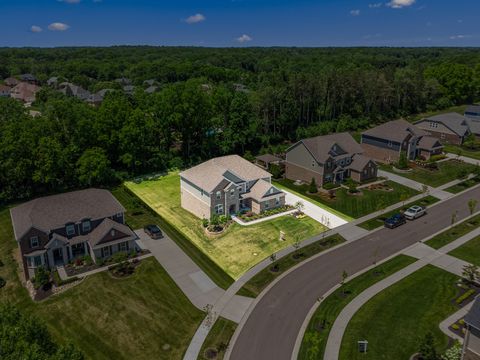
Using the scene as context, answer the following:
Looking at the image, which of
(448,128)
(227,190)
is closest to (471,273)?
(227,190)

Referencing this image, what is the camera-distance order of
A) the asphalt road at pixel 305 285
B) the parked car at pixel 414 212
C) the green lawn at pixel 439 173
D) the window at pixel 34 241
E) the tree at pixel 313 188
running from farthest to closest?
1. the green lawn at pixel 439 173
2. the tree at pixel 313 188
3. the parked car at pixel 414 212
4. the window at pixel 34 241
5. the asphalt road at pixel 305 285

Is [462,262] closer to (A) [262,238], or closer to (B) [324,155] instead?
(A) [262,238]

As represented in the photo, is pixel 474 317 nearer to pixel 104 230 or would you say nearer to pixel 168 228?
pixel 168 228

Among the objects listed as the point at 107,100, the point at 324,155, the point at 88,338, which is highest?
the point at 107,100

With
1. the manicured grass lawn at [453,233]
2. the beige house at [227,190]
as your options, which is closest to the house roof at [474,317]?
the manicured grass lawn at [453,233]

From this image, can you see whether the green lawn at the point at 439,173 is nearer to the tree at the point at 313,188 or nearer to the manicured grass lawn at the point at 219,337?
the tree at the point at 313,188

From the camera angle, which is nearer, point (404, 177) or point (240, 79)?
point (404, 177)

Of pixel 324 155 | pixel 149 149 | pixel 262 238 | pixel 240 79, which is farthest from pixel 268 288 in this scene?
pixel 240 79
